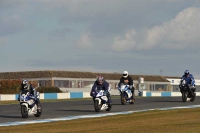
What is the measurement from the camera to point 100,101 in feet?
85.8

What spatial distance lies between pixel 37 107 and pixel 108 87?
4119 mm

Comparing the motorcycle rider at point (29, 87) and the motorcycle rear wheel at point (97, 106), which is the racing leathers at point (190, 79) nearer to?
the motorcycle rear wheel at point (97, 106)

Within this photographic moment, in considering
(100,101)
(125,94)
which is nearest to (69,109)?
(100,101)

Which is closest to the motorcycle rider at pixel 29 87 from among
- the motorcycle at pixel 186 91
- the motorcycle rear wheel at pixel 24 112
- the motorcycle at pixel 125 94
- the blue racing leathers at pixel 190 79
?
the motorcycle rear wheel at pixel 24 112

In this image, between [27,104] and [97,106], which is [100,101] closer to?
[97,106]

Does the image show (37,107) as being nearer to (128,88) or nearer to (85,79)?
(128,88)

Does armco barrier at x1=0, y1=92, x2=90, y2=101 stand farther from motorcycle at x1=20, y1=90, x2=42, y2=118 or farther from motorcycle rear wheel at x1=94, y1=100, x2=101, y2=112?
motorcycle at x1=20, y1=90, x2=42, y2=118

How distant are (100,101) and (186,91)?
9.00 m

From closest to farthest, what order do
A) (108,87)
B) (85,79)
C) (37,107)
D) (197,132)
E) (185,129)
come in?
(197,132), (185,129), (37,107), (108,87), (85,79)

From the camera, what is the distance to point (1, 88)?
204 ft

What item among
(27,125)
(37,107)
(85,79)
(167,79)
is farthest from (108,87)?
(167,79)

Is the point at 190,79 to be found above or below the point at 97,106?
above

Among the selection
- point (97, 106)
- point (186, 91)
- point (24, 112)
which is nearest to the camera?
point (24, 112)

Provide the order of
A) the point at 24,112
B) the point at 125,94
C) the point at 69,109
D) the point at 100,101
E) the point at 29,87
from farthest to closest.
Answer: the point at 125,94 < the point at 69,109 < the point at 100,101 < the point at 29,87 < the point at 24,112
